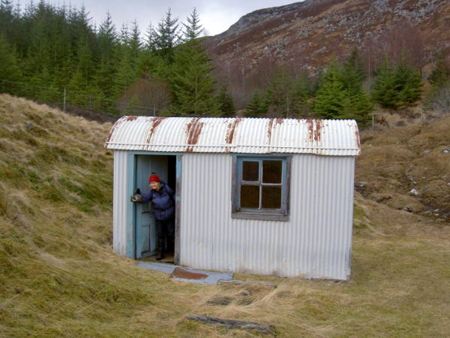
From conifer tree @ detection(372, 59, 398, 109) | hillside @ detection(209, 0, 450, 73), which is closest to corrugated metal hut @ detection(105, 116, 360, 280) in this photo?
conifer tree @ detection(372, 59, 398, 109)

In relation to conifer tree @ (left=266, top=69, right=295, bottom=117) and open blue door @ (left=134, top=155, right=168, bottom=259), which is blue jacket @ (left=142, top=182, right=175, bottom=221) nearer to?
open blue door @ (left=134, top=155, right=168, bottom=259)

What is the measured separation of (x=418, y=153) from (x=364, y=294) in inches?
594

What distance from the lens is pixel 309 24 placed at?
86.6 meters

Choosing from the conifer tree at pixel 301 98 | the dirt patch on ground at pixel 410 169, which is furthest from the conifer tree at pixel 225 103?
the dirt patch on ground at pixel 410 169

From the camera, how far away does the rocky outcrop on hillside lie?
56987mm

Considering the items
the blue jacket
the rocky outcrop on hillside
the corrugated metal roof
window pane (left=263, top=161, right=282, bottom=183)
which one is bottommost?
the blue jacket

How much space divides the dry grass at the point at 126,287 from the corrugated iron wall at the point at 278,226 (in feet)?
1.20

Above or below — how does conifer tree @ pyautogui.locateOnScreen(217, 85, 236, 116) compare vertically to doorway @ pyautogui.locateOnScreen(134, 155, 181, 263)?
above

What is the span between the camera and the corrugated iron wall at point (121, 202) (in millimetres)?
8531

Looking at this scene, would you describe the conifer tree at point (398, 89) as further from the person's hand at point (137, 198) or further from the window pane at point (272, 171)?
the person's hand at point (137, 198)

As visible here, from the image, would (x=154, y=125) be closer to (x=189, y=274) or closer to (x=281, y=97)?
(x=189, y=274)

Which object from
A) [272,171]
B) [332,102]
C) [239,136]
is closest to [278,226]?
[272,171]

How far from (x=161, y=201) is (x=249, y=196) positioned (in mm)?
1661

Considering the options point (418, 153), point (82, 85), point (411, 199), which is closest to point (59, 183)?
point (411, 199)
